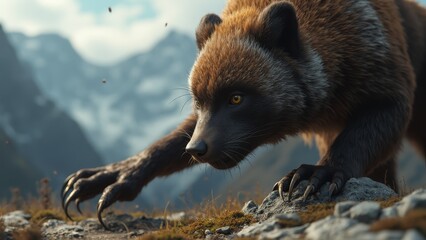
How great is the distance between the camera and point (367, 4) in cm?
671

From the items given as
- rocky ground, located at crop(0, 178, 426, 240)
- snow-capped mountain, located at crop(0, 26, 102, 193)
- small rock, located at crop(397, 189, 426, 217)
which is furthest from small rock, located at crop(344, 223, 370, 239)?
snow-capped mountain, located at crop(0, 26, 102, 193)

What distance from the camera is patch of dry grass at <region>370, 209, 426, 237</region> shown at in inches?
124

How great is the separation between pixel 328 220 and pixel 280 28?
8.61 ft

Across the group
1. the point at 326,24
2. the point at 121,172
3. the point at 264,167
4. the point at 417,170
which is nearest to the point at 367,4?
the point at 326,24

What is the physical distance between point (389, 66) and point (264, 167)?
155053 millimetres

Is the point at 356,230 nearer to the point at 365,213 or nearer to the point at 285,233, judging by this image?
the point at 365,213

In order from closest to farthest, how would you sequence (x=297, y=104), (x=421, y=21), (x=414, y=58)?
(x=297, y=104) < (x=414, y=58) < (x=421, y=21)

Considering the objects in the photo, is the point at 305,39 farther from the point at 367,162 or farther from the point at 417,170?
the point at 417,170

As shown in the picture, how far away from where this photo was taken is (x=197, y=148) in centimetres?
509

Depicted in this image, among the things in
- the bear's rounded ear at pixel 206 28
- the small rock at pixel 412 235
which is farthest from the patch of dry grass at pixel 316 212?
the bear's rounded ear at pixel 206 28

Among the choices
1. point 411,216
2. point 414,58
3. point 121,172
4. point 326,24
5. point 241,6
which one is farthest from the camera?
point 414,58

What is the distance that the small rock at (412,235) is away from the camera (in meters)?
2.91

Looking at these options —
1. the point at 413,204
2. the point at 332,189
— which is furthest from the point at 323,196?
the point at 413,204

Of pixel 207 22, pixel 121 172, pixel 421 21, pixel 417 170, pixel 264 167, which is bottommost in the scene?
pixel 417 170
